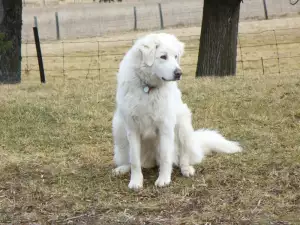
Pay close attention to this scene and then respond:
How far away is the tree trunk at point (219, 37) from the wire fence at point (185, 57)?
3.75 ft

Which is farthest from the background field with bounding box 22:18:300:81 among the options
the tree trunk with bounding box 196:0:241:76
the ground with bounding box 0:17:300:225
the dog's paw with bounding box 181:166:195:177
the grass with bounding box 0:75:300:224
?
the dog's paw with bounding box 181:166:195:177

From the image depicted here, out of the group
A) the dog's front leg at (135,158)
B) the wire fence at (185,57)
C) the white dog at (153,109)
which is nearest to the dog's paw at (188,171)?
the white dog at (153,109)

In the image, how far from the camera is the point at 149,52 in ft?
14.2

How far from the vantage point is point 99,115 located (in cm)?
712

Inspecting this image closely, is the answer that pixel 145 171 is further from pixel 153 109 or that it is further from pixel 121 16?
pixel 121 16

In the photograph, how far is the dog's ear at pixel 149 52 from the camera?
4.34 m

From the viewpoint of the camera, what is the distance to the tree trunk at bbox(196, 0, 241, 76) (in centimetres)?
1002

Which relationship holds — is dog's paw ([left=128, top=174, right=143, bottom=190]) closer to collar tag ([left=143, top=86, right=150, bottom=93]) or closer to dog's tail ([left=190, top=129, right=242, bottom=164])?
collar tag ([left=143, top=86, right=150, bottom=93])

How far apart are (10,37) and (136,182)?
25.0 ft

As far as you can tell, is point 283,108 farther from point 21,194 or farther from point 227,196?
point 21,194

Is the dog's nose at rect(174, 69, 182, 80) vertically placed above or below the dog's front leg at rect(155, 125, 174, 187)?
above

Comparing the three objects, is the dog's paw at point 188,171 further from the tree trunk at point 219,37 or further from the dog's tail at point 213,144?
the tree trunk at point 219,37

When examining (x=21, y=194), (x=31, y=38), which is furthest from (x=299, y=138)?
(x=31, y=38)

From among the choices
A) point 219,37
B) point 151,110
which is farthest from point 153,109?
point 219,37
